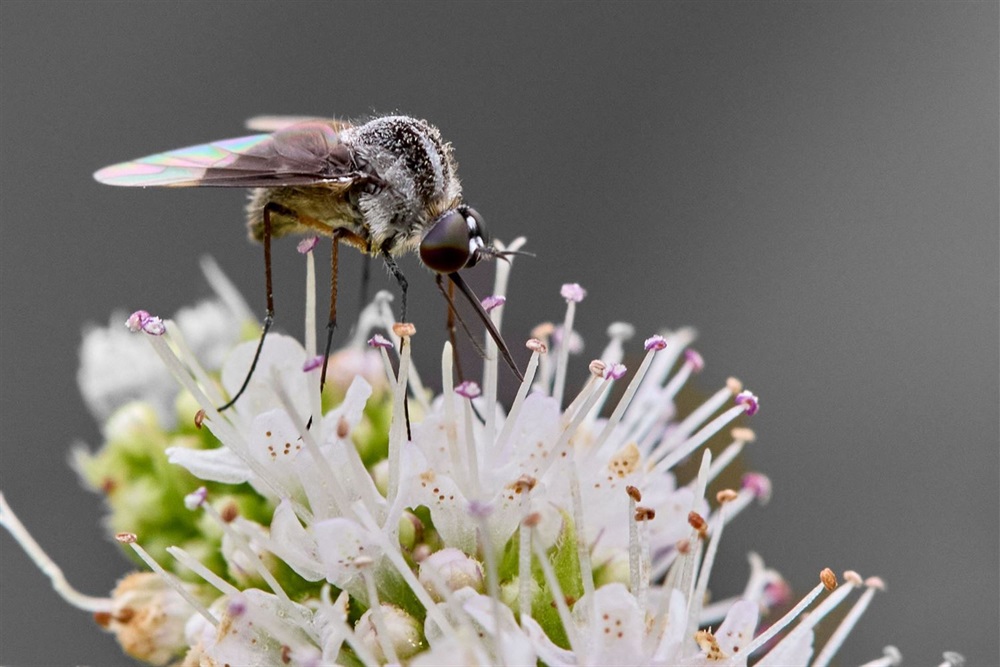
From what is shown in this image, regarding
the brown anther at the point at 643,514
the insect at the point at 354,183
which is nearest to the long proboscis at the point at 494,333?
the insect at the point at 354,183

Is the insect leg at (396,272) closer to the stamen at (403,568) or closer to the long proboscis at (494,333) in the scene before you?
the long proboscis at (494,333)

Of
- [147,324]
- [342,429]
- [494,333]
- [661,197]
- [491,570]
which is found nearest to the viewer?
[491,570]

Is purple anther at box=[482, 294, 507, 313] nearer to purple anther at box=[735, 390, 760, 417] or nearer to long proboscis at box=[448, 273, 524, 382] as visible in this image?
long proboscis at box=[448, 273, 524, 382]

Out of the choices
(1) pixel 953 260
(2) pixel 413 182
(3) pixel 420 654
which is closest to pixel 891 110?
(1) pixel 953 260

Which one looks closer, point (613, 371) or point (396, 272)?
point (613, 371)

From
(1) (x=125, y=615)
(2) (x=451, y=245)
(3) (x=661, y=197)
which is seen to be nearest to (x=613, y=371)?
(2) (x=451, y=245)

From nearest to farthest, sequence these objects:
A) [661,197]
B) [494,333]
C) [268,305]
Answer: [494,333], [268,305], [661,197]

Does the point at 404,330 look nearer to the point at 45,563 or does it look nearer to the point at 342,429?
the point at 342,429
